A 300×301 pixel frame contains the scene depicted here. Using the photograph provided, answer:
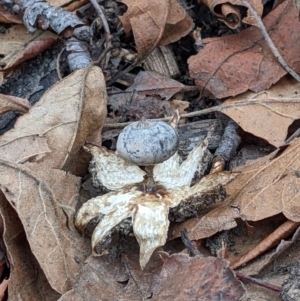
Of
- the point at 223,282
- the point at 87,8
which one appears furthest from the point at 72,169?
the point at 87,8

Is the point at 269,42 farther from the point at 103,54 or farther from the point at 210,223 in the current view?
the point at 210,223

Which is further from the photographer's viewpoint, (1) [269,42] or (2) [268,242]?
(1) [269,42]

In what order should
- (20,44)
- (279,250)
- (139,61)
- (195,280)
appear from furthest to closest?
(20,44), (139,61), (279,250), (195,280)

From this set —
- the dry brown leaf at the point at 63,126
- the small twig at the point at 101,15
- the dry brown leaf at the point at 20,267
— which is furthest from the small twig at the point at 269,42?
the dry brown leaf at the point at 20,267

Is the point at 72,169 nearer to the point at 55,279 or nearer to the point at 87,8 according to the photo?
the point at 55,279

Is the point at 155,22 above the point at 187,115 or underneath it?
above

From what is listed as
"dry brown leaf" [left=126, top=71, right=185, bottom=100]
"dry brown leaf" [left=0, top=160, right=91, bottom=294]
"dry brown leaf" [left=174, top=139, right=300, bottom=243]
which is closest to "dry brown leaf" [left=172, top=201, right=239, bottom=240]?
"dry brown leaf" [left=174, top=139, right=300, bottom=243]

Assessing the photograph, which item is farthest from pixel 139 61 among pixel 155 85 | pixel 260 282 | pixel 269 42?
pixel 260 282

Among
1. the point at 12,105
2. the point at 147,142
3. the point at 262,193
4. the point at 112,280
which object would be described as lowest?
the point at 112,280
